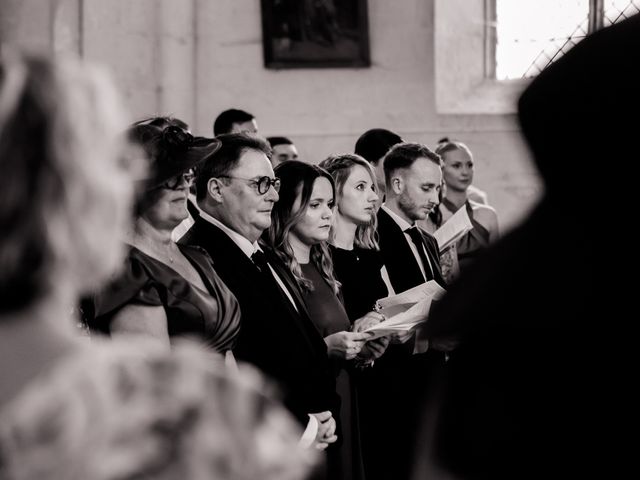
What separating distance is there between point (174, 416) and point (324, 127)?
9.03 m

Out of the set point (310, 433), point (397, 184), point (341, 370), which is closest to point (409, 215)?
point (397, 184)

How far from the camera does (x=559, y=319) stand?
1.40 meters

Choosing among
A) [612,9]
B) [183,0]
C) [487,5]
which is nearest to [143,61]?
[183,0]

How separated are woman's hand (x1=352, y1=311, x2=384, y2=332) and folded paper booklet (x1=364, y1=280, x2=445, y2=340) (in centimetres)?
4

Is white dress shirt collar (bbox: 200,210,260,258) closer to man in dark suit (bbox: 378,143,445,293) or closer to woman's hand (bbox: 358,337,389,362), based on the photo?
woman's hand (bbox: 358,337,389,362)

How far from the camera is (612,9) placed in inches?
432

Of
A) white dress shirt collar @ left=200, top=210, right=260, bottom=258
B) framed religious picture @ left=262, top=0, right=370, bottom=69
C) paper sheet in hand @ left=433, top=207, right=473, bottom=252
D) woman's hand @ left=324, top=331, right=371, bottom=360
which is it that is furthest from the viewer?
framed religious picture @ left=262, top=0, right=370, bottom=69

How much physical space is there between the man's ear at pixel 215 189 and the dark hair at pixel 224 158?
16 mm

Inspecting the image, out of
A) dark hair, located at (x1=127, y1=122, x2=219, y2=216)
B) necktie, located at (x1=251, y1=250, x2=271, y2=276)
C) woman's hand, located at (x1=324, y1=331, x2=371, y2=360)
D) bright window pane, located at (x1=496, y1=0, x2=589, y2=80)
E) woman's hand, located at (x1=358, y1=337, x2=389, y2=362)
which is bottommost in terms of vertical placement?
woman's hand, located at (x1=358, y1=337, x2=389, y2=362)

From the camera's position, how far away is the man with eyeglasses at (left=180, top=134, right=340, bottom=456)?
14.1 feet

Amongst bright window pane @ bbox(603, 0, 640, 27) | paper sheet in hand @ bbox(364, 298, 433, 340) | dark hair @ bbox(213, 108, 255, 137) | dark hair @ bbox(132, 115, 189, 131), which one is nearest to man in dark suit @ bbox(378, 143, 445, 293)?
paper sheet in hand @ bbox(364, 298, 433, 340)

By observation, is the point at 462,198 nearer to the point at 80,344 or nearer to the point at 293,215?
the point at 293,215

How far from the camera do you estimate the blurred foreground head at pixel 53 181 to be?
128 centimetres

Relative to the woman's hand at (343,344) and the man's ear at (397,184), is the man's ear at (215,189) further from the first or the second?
the man's ear at (397,184)
